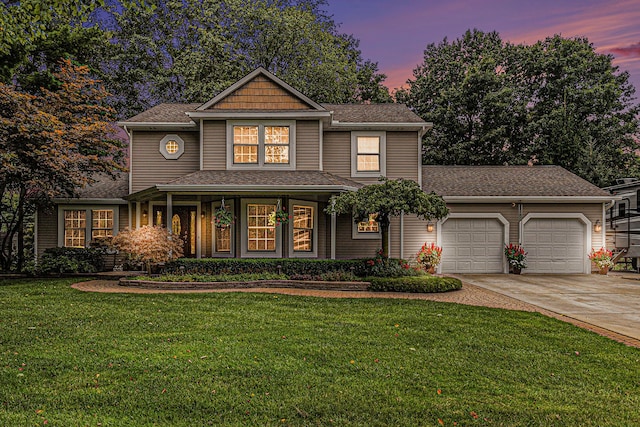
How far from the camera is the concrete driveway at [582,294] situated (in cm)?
755

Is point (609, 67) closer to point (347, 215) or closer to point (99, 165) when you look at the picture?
point (347, 215)

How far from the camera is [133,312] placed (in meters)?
7.62

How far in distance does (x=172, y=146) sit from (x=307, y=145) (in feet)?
17.0

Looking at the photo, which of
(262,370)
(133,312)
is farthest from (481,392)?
(133,312)

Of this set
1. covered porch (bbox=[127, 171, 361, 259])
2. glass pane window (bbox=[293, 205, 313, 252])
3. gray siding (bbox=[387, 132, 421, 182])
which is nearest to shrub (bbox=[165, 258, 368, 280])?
covered porch (bbox=[127, 171, 361, 259])

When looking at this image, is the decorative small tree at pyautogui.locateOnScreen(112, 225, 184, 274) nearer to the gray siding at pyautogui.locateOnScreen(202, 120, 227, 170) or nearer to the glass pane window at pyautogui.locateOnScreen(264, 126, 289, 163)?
the gray siding at pyautogui.locateOnScreen(202, 120, 227, 170)

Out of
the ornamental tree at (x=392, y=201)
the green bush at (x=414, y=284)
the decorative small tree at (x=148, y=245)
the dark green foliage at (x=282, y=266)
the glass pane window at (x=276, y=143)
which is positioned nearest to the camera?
the green bush at (x=414, y=284)

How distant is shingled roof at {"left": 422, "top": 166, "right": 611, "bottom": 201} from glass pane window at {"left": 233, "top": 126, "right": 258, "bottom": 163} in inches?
262

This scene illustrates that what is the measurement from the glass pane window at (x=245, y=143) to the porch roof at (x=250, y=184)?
2.46ft

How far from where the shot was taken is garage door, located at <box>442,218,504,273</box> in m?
15.4

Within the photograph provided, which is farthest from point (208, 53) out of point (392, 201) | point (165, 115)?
point (392, 201)

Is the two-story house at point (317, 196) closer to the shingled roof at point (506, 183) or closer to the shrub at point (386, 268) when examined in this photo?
the shingled roof at point (506, 183)

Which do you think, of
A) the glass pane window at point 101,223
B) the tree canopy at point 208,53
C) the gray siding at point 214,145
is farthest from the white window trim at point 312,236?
the tree canopy at point 208,53

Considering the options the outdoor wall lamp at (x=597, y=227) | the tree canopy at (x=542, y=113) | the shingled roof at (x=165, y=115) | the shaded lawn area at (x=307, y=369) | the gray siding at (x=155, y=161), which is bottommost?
the shaded lawn area at (x=307, y=369)
